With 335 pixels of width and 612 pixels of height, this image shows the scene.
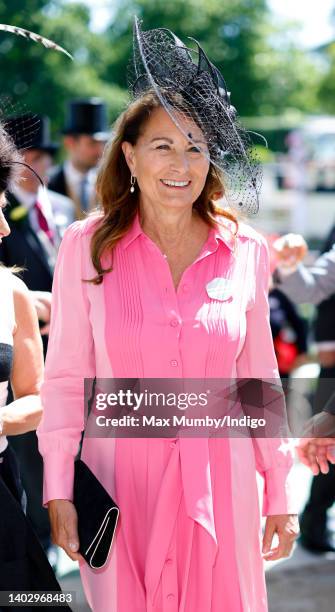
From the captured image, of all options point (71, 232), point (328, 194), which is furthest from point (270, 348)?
point (328, 194)

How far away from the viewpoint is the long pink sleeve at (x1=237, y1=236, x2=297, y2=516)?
2.30m

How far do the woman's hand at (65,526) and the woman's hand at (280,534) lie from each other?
0.51 metres

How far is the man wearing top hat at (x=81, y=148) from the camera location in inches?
232

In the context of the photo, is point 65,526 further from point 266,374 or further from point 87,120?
point 87,120

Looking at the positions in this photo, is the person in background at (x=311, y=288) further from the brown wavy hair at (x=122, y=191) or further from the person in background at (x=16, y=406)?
the person in background at (x=16, y=406)

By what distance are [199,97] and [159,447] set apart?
91cm

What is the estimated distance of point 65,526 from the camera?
2152 mm

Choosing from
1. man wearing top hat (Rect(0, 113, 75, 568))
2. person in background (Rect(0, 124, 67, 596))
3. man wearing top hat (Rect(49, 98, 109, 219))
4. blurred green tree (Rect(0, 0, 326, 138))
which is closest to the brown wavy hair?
person in background (Rect(0, 124, 67, 596))

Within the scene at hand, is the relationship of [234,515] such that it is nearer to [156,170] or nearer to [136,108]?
[156,170]

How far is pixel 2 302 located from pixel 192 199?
1.88 feet

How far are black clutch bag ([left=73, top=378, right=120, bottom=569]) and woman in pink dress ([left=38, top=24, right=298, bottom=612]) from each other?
0.13ft

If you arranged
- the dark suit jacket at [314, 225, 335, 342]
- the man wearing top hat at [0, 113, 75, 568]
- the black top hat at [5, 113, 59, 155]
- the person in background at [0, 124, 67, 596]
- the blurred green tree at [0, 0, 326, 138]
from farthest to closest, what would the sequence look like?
the blurred green tree at [0, 0, 326, 138] → the dark suit jacket at [314, 225, 335, 342] → the man wearing top hat at [0, 113, 75, 568] → the black top hat at [5, 113, 59, 155] → the person in background at [0, 124, 67, 596]

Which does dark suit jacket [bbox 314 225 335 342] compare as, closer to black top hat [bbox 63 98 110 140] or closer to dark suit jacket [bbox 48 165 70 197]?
dark suit jacket [bbox 48 165 70 197]

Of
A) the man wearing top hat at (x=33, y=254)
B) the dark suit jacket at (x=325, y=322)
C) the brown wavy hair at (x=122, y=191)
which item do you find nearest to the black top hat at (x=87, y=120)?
the man wearing top hat at (x=33, y=254)
